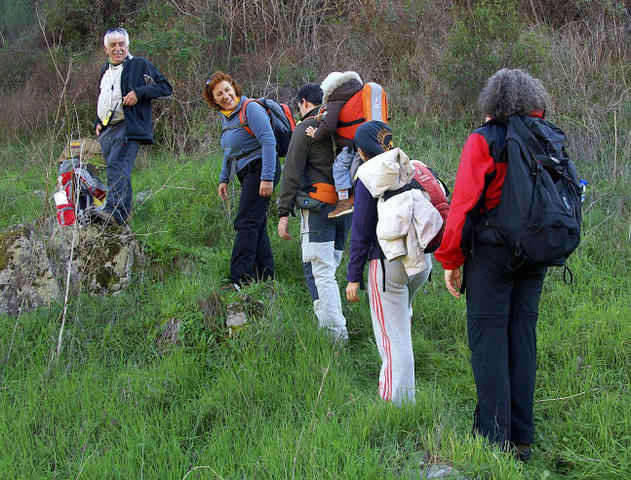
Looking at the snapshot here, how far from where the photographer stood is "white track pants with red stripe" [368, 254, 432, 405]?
3291 millimetres

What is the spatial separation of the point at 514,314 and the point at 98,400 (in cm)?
270

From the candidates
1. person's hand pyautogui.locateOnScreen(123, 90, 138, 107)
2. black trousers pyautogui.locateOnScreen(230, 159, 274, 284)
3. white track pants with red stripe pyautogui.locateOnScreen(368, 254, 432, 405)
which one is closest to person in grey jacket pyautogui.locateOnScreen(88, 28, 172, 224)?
person's hand pyautogui.locateOnScreen(123, 90, 138, 107)

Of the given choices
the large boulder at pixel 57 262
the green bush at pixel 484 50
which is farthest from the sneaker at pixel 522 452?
the green bush at pixel 484 50

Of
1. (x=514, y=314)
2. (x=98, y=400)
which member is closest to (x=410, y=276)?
(x=514, y=314)

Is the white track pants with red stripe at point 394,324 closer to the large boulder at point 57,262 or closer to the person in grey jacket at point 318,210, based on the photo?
the person in grey jacket at point 318,210

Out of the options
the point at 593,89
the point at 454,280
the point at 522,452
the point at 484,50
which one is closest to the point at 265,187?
the point at 454,280

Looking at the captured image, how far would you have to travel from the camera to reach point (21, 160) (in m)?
9.35

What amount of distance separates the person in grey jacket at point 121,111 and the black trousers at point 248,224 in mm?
1298

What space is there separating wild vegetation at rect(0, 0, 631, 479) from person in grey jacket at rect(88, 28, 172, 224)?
1.60ft

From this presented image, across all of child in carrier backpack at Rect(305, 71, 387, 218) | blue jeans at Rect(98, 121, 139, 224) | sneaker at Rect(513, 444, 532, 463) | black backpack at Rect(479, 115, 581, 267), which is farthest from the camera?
blue jeans at Rect(98, 121, 139, 224)

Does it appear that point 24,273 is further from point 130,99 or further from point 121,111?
point 130,99

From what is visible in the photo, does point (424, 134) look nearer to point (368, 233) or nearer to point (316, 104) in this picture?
point (316, 104)

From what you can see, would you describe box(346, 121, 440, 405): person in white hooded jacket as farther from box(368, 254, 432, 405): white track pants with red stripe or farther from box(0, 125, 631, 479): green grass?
box(0, 125, 631, 479): green grass

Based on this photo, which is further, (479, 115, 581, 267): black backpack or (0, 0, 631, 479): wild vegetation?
(0, 0, 631, 479): wild vegetation
